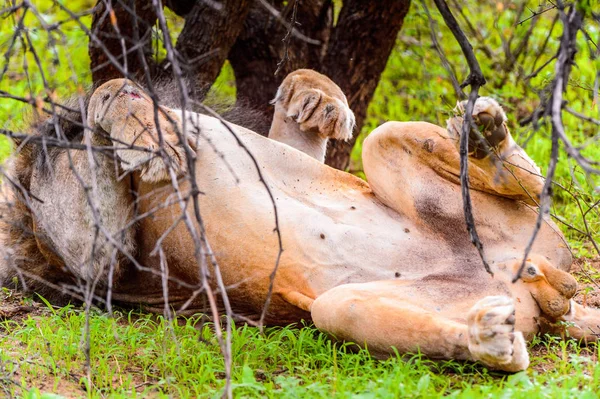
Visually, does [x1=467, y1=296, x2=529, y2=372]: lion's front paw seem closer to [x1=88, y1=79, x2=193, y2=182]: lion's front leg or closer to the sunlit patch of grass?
the sunlit patch of grass

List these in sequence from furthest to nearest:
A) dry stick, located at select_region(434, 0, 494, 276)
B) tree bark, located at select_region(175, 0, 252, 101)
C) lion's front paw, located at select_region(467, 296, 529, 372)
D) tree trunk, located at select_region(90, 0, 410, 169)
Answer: tree trunk, located at select_region(90, 0, 410, 169), tree bark, located at select_region(175, 0, 252, 101), lion's front paw, located at select_region(467, 296, 529, 372), dry stick, located at select_region(434, 0, 494, 276)

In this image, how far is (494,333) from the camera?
2.72 metres

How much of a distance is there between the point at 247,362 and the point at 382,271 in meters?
0.75

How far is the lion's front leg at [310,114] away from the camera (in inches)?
160

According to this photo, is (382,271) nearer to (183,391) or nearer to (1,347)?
(183,391)

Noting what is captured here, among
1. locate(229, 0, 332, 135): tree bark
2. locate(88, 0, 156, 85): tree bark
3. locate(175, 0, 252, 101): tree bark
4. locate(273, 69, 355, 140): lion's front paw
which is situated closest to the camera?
locate(273, 69, 355, 140): lion's front paw

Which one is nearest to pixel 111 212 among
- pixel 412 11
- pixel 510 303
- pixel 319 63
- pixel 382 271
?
pixel 382 271

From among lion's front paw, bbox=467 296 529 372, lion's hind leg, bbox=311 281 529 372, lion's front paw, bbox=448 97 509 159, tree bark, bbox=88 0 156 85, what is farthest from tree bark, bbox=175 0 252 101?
lion's front paw, bbox=467 296 529 372

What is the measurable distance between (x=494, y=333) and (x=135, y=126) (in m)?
1.72

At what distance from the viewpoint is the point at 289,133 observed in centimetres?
428

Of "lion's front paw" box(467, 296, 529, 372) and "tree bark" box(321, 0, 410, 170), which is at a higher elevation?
"tree bark" box(321, 0, 410, 170)

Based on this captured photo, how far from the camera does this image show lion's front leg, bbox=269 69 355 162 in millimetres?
4070

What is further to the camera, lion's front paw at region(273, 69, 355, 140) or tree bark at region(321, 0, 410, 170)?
tree bark at region(321, 0, 410, 170)

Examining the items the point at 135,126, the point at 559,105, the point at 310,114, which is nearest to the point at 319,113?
the point at 310,114
